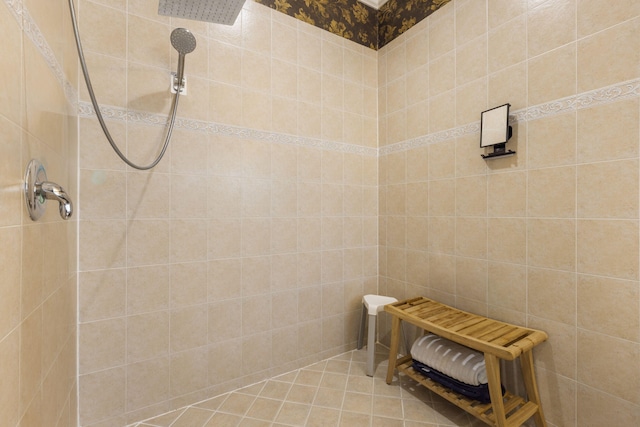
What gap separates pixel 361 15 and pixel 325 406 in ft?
8.72

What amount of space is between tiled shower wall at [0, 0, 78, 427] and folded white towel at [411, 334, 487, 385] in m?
1.57

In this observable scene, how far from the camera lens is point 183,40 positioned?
122 centimetres

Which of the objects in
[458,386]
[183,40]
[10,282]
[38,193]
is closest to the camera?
[10,282]

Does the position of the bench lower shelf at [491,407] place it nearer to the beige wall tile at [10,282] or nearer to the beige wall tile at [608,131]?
the beige wall tile at [608,131]

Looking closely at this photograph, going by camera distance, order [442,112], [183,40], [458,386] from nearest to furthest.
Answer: [183,40] → [458,386] → [442,112]

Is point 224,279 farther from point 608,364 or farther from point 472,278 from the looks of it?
point 608,364

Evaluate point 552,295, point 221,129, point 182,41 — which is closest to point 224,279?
point 221,129

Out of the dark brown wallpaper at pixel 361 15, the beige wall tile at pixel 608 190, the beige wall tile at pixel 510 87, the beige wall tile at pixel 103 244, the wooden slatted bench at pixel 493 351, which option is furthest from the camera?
the dark brown wallpaper at pixel 361 15

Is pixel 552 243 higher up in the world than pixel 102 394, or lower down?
higher up

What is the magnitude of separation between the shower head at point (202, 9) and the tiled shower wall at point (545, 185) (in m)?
1.29

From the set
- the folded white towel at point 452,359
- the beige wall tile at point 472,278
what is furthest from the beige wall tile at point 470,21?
the folded white towel at point 452,359

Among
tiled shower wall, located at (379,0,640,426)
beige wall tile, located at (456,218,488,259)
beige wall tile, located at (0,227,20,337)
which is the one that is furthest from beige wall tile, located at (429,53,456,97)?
beige wall tile, located at (0,227,20,337)

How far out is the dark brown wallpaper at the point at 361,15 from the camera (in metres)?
1.84

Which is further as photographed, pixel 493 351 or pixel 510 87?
pixel 510 87
